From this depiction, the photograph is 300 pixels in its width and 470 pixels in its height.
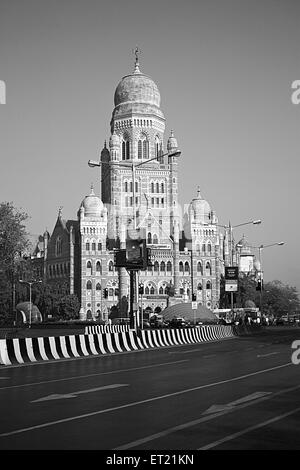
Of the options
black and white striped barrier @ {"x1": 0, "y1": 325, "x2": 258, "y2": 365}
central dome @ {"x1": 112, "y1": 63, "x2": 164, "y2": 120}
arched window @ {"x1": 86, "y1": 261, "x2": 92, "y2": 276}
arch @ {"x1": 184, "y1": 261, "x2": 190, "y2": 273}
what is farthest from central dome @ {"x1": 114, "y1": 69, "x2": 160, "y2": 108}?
black and white striped barrier @ {"x1": 0, "y1": 325, "x2": 258, "y2": 365}

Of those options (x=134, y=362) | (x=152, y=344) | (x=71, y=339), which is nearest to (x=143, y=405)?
(x=134, y=362)

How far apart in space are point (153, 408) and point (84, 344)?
54.6 ft

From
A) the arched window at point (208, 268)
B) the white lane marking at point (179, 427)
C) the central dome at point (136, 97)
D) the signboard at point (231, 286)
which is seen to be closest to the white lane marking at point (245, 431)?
the white lane marking at point (179, 427)

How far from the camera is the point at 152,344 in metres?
34.0

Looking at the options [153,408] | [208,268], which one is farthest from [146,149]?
[153,408]

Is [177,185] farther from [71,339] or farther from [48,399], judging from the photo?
[48,399]

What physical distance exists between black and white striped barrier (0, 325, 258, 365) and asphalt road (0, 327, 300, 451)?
3720mm

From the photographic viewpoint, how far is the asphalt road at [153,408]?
822cm

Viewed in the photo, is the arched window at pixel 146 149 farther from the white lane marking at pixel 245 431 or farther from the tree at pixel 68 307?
the white lane marking at pixel 245 431
